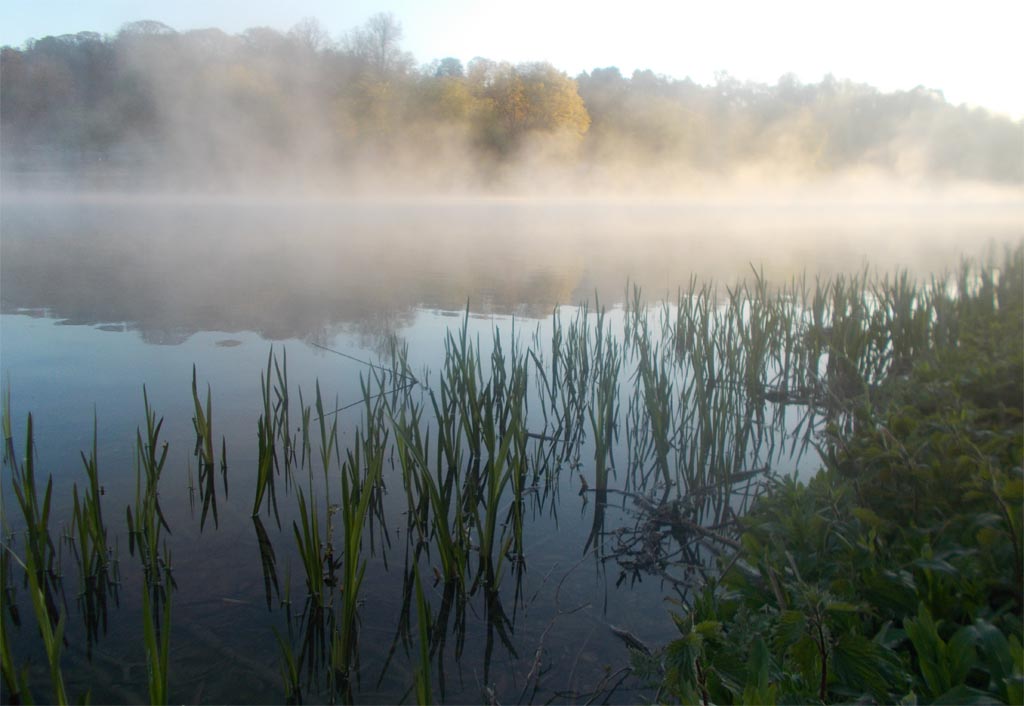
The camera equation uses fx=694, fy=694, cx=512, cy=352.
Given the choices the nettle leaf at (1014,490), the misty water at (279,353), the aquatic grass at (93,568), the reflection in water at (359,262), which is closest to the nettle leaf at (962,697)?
the nettle leaf at (1014,490)

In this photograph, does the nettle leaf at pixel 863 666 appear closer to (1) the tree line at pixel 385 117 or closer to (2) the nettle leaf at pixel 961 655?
(2) the nettle leaf at pixel 961 655

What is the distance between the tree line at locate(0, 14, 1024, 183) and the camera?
31.8ft

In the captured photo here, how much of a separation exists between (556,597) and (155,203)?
72.1ft

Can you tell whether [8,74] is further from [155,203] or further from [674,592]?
[155,203]

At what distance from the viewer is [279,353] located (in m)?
3.70

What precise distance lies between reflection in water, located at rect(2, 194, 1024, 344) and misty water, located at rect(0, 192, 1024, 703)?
0.04 metres

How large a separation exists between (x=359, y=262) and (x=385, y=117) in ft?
39.4

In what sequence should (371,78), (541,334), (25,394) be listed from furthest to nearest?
(371,78) → (541,334) → (25,394)

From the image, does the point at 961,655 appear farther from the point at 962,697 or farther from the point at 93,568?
the point at 93,568

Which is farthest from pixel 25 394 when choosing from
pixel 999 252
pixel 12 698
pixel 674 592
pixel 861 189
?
pixel 861 189

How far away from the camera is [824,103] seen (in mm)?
13031

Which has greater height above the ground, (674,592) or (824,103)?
(824,103)

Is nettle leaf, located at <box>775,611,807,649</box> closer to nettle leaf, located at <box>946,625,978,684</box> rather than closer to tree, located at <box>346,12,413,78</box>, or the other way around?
nettle leaf, located at <box>946,625,978,684</box>

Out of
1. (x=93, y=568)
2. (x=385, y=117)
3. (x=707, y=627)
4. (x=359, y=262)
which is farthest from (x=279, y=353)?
(x=385, y=117)
